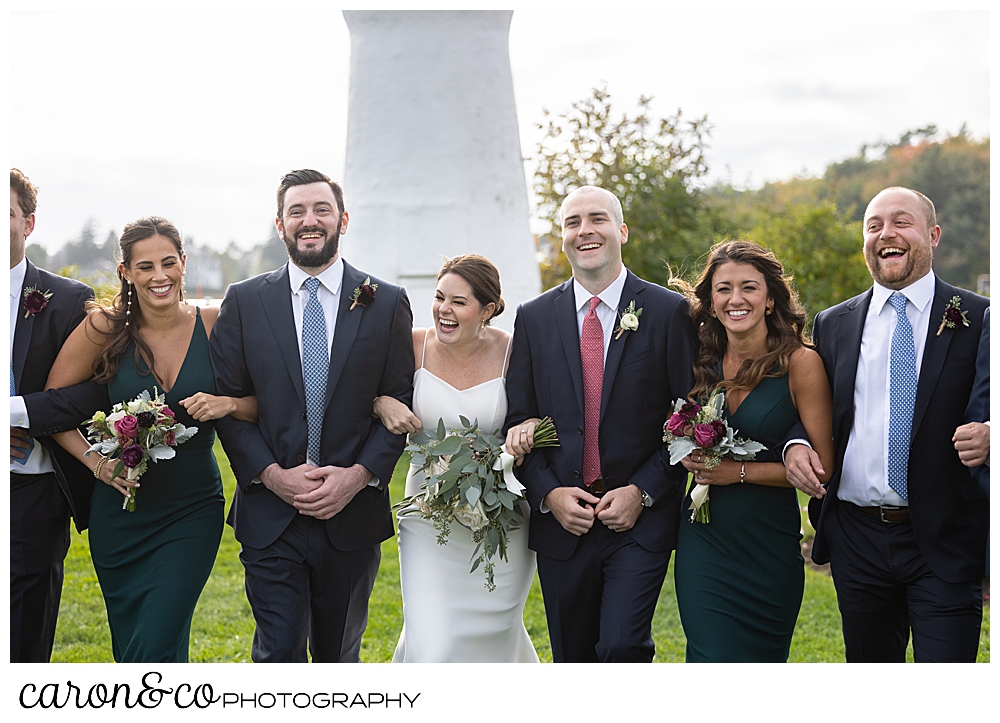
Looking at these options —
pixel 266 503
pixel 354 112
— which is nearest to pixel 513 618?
pixel 266 503

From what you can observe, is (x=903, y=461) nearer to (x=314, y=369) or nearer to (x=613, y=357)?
(x=613, y=357)

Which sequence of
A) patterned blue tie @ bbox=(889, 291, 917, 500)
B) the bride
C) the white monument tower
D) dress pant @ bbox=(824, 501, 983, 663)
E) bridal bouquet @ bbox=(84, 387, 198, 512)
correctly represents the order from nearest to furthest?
1. dress pant @ bbox=(824, 501, 983, 663)
2. patterned blue tie @ bbox=(889, 291, 917, 500)
3. bridal bouquet @ bbox=(84, 387, 198, 512)
4. the bride
5. the white monument tower

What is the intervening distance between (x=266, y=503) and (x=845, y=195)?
145 feet

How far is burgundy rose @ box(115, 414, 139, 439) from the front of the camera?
450cm

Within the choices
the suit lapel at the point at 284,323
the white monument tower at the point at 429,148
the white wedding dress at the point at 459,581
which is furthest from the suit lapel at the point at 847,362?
the white monument tower at the point at 429,148

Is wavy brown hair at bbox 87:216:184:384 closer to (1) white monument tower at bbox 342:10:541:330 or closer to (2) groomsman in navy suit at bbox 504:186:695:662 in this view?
(2) groomsman in navy suit at bbox 504:186:695:662

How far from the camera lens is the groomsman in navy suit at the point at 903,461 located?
434cm

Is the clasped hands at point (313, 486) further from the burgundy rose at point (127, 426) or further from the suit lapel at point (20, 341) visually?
the suit lapel at point (20, 341)

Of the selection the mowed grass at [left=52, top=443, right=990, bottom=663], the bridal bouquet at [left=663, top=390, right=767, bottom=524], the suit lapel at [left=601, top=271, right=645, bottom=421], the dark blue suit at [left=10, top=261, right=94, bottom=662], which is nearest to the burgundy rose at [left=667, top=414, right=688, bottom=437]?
the bridal bouquet at [left=663, top=390, right=767, bottom=524]

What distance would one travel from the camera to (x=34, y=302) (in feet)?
15.9

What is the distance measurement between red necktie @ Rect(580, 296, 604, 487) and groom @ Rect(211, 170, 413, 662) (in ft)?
3.41

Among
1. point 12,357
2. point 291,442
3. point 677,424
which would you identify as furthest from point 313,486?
point 677,424

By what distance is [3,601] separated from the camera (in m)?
4.76
